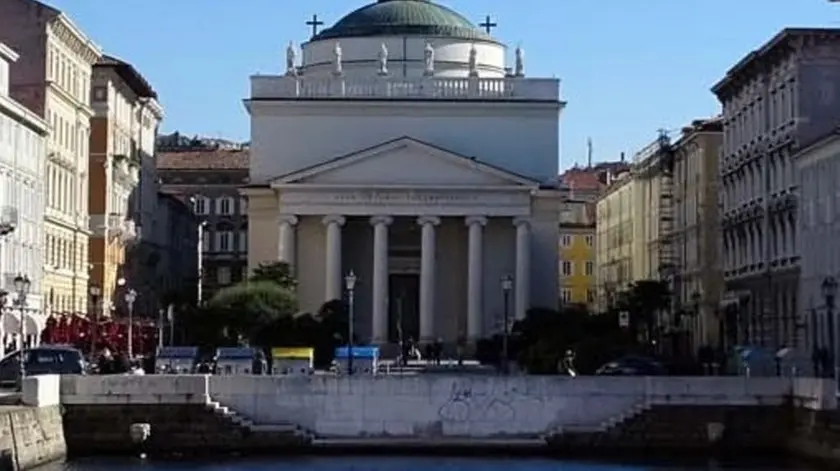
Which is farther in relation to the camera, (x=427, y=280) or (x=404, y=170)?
(x=404, y=170)

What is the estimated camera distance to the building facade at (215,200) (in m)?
164

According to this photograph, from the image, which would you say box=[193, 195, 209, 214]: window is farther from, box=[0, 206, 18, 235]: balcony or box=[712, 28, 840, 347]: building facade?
box=[0, 206, 18, 235]: balcony

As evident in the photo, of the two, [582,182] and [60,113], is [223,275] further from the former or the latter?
[60,113]

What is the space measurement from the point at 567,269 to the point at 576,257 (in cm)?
134

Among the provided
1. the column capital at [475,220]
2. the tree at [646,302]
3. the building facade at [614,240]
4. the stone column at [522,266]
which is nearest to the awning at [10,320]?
the tree at [646,302]

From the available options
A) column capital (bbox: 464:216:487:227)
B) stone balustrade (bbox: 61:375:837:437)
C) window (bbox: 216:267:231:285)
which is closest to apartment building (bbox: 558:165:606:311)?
window (bbox: 216:267:231:285)

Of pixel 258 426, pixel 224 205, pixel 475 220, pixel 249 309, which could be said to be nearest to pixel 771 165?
pixel 249 309

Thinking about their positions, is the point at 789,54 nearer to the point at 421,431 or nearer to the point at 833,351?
the point at 833,351

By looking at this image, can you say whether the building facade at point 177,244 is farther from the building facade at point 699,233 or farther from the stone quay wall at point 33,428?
the stone quay wall at point 33,428

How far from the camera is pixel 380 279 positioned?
115562 mm

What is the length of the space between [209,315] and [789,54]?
3057 centimetres

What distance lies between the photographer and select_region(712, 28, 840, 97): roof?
8381 cm

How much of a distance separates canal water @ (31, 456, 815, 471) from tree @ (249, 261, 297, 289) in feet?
162

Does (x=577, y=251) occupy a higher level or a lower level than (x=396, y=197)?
higher
